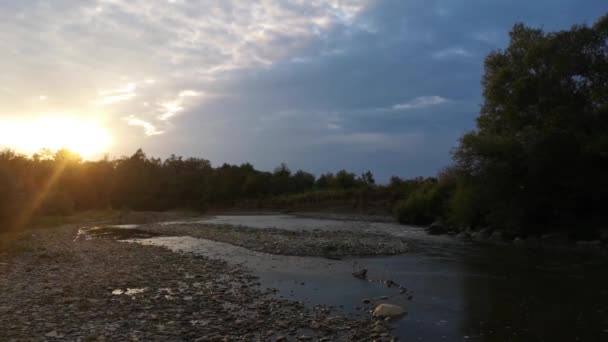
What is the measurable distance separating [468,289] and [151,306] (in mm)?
10098

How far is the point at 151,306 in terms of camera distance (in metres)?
12.5

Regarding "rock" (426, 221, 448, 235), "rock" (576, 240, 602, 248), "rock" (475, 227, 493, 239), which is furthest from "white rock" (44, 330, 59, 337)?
"rock" (426, 221, 448, 235)

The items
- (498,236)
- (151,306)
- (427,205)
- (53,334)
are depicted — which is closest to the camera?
(53,334)

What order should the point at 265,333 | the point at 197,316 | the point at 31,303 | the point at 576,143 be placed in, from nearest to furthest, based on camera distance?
the point at 265,333 → the point at 197,316 → the point at 31,303 → the point at 576,143

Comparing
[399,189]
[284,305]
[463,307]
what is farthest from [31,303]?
[399,189]

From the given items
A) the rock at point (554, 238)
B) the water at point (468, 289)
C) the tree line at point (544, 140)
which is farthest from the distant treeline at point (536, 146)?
the water at point (468, 289)

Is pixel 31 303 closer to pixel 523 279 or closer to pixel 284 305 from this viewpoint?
pixel 284 305

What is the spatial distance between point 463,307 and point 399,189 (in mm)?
59476

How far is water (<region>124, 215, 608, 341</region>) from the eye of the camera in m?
11.1

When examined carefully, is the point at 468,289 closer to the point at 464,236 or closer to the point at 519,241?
the point at 519,241

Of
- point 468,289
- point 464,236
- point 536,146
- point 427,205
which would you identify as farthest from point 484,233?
point 468,289

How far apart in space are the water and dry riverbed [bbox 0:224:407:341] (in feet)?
4.25

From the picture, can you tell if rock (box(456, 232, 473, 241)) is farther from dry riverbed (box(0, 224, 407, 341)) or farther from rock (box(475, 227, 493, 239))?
dry riverbed (box(0, 224, 407, 341))

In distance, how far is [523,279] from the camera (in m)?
17.7
